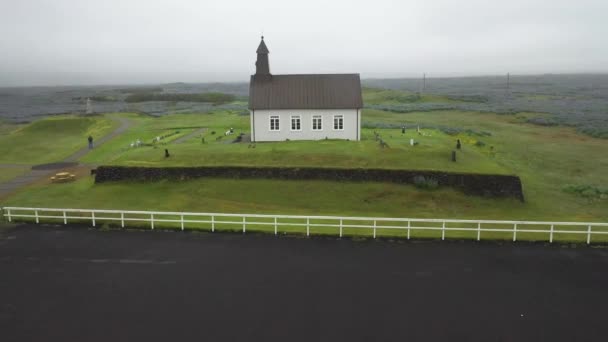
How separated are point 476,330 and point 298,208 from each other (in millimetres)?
13386

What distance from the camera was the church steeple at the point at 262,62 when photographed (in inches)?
1497

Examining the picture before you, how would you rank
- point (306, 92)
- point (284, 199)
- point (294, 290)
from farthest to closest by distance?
point (306, 92), point (284, 199), point (294, 290)

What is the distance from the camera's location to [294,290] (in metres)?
12.6

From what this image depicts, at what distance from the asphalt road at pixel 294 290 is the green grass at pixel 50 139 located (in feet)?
86.8

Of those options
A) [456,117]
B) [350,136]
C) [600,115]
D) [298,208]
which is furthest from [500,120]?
[298,208]

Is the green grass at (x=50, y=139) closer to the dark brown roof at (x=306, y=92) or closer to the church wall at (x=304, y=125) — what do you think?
the church wall at (x=304, y=125)

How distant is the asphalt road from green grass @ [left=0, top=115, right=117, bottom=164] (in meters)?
26.5

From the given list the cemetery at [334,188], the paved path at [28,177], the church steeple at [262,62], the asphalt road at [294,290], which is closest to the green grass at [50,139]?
the paved path at [28,177]

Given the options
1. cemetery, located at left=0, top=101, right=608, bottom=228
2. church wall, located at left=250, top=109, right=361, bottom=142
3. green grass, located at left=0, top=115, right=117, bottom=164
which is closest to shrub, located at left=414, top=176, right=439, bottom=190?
cemetery, located at left=0, top=101, right=608, bottom=228

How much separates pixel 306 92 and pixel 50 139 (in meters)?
35.0

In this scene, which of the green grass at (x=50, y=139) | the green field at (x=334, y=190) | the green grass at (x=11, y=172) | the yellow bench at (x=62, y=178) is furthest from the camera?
the green grass at (x=50, y=139)

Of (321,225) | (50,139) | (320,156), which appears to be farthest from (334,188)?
(50,139)

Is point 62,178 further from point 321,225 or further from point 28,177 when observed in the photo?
point 321,225

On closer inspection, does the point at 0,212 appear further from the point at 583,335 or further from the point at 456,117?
the point at 456,117
